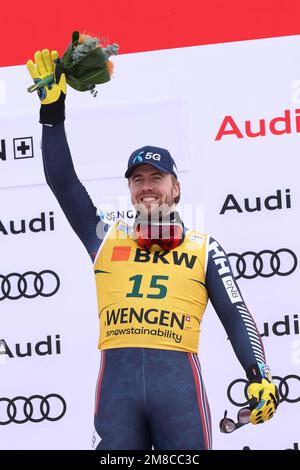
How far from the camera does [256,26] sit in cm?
428

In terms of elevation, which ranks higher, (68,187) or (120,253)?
(68,187)

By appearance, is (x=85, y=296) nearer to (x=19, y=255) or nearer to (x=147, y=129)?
(x=19, y=255)

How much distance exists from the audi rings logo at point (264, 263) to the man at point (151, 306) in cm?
109

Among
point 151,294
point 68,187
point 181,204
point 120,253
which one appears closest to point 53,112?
point 68,187

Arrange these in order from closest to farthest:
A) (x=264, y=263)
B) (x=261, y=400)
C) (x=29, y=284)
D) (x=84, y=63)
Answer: (x=261, y=400)
(x=84, y=63)
(x=264, y=263)
(x=29, y=284)

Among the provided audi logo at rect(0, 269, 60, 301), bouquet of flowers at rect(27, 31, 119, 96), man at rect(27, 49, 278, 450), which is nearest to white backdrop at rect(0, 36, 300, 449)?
audi logo at rect(0, 269, 60, 301)

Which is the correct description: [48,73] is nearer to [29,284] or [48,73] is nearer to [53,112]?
[53,112]

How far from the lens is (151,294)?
9.80 feet

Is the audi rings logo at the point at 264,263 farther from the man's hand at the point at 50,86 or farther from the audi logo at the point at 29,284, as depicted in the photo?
the man's hand at the point at 50,86

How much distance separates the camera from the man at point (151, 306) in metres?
2.91

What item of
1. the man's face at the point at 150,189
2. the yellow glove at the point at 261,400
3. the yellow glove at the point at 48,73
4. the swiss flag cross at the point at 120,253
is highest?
the yellow glove at the point at 48,73

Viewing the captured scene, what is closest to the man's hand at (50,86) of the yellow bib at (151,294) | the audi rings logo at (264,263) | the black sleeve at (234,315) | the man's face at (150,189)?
the man's face at (150,189)

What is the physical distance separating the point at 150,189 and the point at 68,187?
258mm

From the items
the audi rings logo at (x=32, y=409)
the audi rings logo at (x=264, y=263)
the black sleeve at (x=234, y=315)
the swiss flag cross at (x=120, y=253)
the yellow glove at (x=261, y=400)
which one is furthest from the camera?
the audi rings logo at (x=32, y=409)
